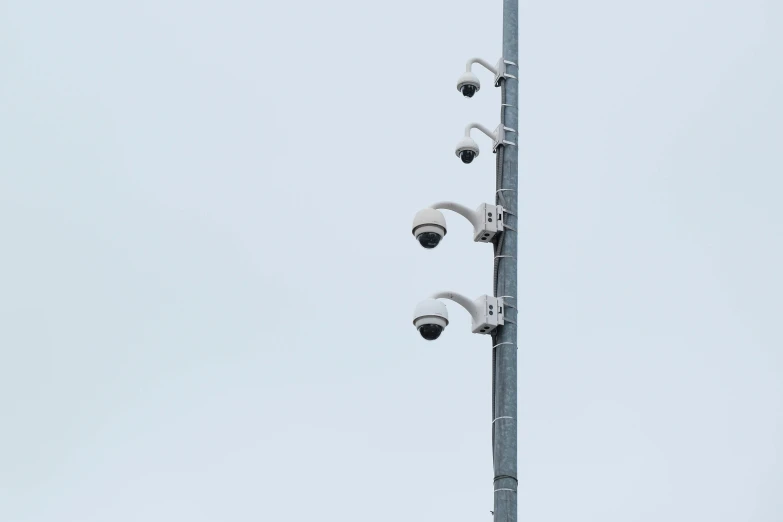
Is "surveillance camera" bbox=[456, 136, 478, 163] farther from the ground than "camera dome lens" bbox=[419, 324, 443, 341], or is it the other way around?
"surveillance camera" bbox=[456, 136, 478, 163]

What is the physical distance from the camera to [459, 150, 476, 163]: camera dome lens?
40.8 ft

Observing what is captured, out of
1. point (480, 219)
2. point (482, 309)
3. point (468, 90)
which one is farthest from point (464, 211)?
point (468, 90)

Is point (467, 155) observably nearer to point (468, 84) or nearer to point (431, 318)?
point (468, 84)

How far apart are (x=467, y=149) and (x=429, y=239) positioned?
5.76ft

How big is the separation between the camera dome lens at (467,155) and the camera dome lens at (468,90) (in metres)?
0.70

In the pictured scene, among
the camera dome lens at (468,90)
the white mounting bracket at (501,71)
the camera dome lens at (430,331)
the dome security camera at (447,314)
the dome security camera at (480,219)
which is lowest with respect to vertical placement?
the camera dome lens at (430,331)

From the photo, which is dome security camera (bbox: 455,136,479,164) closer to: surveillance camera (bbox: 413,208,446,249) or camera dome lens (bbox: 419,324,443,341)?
surveillance camera (bbox: 413,208,446,249)

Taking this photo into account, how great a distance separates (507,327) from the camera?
36.2 feet

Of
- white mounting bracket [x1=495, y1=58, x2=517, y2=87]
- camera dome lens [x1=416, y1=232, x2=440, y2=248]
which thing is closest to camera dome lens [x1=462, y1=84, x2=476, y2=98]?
white mounting bracket [x1=495, y1=58, x2=517, y2=87]

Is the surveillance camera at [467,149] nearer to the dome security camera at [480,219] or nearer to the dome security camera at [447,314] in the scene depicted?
the dome security camera at [480,219]

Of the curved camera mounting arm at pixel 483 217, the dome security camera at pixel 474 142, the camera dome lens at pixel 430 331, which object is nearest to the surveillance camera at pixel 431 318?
the camera dome lens at pixel 430 331

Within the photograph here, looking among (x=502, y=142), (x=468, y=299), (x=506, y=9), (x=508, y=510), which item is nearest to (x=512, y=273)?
(x=468, y=299)

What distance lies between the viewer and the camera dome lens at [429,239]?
36.0ft

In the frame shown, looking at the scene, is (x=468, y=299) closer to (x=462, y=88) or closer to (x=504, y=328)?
(x=504, y=328)
